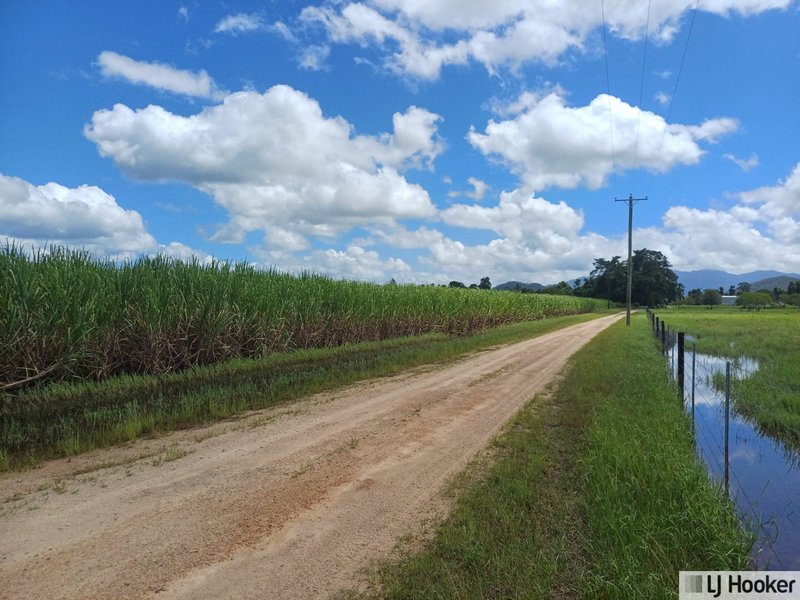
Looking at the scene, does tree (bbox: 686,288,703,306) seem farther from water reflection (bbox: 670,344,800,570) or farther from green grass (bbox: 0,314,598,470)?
green grass (bbox: 0,314,598,470)

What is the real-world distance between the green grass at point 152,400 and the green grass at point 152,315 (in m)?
0.61

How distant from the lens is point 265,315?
1541 centimetres

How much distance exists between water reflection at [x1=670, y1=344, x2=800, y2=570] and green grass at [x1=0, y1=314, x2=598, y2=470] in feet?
23.4

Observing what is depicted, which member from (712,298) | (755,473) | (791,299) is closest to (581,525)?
(755,473)

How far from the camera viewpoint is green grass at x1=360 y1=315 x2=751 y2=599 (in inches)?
139

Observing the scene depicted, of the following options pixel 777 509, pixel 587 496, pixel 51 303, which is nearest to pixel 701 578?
pixel 587 496

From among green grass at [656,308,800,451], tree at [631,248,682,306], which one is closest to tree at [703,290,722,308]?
tree at [631,248,682,306]

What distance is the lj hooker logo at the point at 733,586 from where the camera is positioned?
349 centimetres

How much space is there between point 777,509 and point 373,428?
5147 millimetres

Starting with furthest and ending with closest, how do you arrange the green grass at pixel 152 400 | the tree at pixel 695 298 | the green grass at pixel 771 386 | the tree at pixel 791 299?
the tree at pixel 695 298, the tree at pixel 791 299, the green grass at pixel 771 386, the green grass at pixel 152 400

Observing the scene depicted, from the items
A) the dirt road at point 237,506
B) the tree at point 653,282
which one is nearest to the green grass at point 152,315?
the dirt road at point 237,506

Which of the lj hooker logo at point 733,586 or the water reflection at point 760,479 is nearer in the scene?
the lj hooker logo at point 733,586

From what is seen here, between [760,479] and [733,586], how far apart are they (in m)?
4.17

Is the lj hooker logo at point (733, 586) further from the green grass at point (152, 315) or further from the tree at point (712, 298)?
the tree at point (712, 298)
